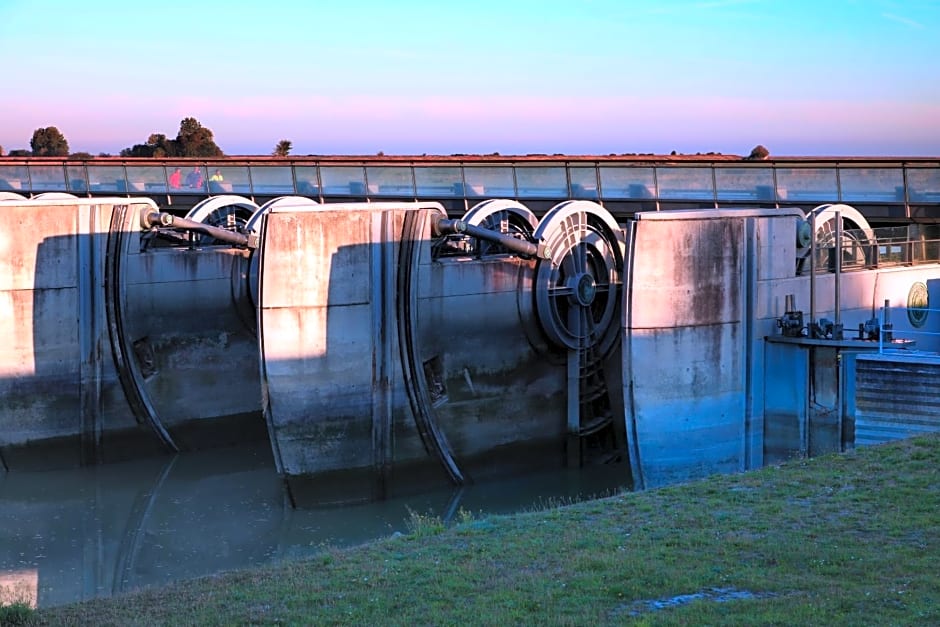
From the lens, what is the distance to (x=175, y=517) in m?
23.0

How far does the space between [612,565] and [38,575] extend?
37.8 feet

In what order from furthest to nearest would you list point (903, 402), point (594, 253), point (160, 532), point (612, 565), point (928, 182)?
point (928, 182)
point (594, 253)
point (160, 532)
point (903, 402)
point (612, 565)

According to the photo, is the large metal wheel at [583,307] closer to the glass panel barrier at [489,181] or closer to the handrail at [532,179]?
the handrail at [532,179]

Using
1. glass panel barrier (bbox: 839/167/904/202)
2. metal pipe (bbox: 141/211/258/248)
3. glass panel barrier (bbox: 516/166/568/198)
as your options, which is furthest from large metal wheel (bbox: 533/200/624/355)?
metal pipe (bbox: 141/211/258/248)

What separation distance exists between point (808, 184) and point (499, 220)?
7.62 metres

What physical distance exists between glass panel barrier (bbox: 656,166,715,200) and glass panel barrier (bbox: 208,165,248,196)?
44.8 feet

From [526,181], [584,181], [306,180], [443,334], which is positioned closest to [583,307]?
[443,334]

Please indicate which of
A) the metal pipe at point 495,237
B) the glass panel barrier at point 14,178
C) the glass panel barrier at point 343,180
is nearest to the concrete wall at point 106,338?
the metal pipe at point 495,237

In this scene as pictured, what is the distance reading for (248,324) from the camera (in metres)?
28.5

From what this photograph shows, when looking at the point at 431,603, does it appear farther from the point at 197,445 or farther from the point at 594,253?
the point at 197,445

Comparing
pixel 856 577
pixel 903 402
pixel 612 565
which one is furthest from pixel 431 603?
pixel 903 402

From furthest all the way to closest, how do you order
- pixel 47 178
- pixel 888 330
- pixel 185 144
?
pixel 185 144 < pixel 47 178 < pixel 888 330

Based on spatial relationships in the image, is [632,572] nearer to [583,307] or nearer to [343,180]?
[583,307]

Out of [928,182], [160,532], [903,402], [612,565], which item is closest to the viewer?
[612,565]
